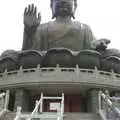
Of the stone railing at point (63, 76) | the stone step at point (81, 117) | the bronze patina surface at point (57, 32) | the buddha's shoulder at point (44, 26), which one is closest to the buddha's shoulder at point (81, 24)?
the bronze patina surface at point (57, 32)

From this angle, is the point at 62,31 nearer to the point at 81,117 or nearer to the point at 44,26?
the point at 44,26

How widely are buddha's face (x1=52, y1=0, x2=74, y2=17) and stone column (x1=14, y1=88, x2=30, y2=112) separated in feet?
20.2

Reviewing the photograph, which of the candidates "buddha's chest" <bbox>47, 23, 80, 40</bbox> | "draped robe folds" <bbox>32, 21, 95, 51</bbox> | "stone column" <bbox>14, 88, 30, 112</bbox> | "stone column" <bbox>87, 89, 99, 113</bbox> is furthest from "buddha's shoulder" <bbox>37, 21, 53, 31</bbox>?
"stone column" <bbox>87, 89, 99, 113</bbox>

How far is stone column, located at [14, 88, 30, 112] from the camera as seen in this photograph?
1168cm

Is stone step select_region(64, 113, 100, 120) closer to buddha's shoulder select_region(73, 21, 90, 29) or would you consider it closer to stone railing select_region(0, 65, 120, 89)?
stone railing select_region(0, 65, 120, 89)

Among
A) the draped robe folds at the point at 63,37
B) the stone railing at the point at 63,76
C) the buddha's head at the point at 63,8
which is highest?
the buddha's head at the point at 63,8

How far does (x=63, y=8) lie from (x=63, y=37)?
1.82m

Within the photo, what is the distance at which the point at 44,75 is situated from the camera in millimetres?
12094

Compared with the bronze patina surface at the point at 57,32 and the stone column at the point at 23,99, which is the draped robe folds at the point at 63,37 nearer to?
the bronze patina surface at the point at 57,32

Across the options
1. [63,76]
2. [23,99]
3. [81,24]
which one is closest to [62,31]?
[81,24]

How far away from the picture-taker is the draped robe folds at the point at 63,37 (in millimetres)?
15781

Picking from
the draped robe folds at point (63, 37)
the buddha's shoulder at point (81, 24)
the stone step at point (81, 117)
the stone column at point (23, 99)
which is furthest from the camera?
the buddha's shoulder at point (81, 24)

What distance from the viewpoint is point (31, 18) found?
16.3 meters

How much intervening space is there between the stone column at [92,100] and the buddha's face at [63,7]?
6.23 meters
